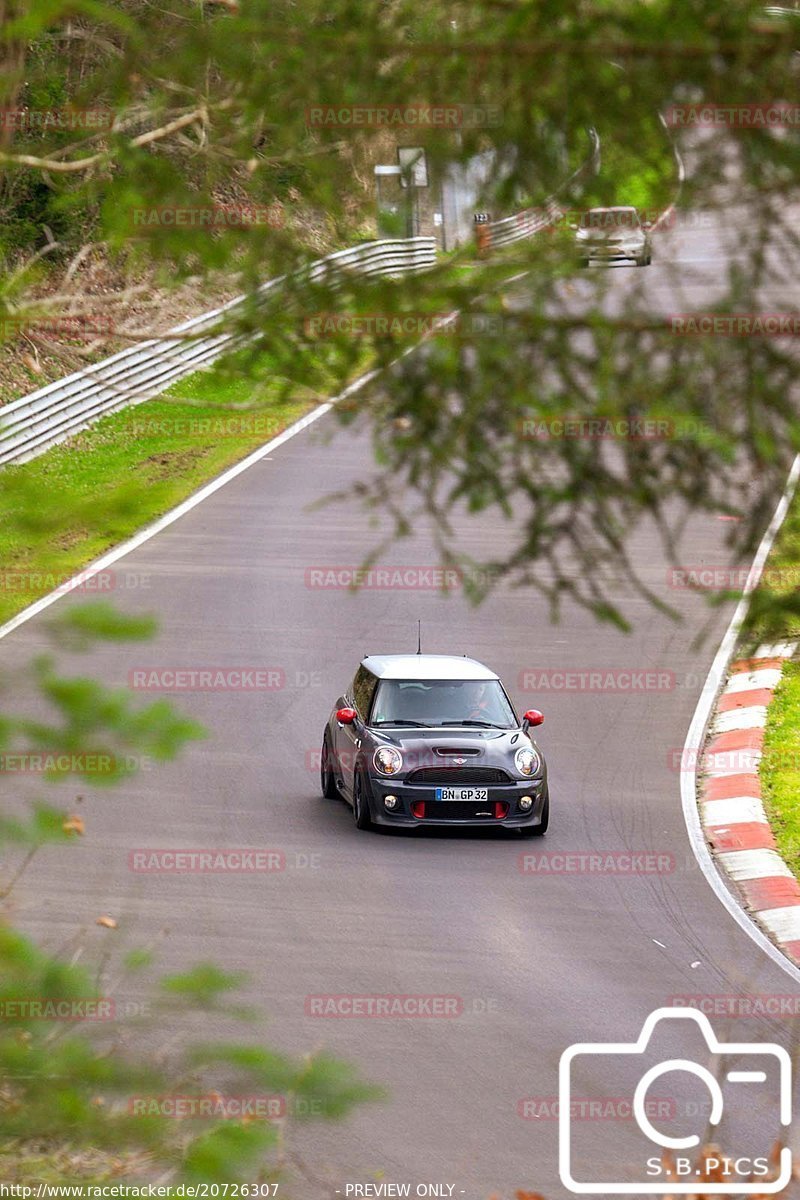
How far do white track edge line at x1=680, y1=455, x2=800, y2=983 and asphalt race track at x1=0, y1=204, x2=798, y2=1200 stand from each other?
123 millimetres

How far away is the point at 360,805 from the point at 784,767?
17.6 feet

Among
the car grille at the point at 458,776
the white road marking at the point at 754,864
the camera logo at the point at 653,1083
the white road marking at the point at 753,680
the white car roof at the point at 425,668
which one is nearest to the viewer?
the camera logo at the point at 653,1083

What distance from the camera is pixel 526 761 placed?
1520 centimetres

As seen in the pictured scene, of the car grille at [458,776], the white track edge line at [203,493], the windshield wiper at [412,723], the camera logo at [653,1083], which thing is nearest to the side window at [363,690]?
the windshield wiper at [412,723]

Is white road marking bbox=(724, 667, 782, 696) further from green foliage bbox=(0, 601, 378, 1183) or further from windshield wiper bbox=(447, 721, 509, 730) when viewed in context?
green foliage bbox=(0, 601, 378, 1183)

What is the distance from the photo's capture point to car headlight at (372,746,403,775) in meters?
15.2

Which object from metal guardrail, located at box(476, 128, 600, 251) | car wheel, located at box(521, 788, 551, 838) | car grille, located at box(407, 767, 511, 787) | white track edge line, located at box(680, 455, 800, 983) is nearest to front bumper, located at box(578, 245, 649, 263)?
metal guardrail, located at box(476, 128, 600, 251)

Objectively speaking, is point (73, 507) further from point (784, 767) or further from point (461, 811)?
point (784, 767)

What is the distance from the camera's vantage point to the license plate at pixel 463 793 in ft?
50.0

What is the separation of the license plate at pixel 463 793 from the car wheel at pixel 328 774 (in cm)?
150

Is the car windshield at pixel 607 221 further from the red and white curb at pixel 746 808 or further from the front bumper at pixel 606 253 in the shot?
the red and white curb at pixel 746 808

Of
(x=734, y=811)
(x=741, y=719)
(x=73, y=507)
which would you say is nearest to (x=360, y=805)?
(x=734, y=811)

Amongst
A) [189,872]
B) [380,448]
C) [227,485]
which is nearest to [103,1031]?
[380,448]

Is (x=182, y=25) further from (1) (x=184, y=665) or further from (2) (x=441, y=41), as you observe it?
(1) (x=184, y=665)
